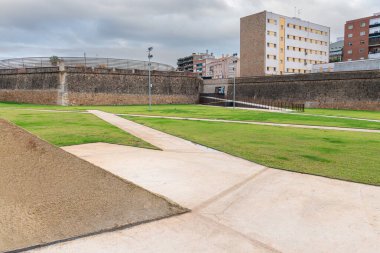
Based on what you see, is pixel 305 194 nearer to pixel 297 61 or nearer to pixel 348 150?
pixel 348 150

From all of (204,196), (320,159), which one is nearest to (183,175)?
(204,196)

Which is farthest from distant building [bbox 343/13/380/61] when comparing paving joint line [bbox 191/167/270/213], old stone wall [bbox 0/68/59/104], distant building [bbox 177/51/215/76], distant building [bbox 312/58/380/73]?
paving joint line [bbox 191/167/270/213]

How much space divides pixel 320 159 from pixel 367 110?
30564mm

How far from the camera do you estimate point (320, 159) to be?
8.44 m

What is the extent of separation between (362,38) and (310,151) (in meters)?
75.3

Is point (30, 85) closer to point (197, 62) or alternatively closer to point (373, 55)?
point (373, 55)

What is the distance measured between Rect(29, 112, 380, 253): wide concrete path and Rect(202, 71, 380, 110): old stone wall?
32596 mm

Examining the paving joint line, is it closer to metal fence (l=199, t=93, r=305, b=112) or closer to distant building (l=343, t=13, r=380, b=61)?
metal fence (l=199, t=93, r=305, b=112)

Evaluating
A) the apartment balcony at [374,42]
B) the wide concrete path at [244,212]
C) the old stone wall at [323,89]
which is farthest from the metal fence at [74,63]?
the apartment balcony at [374,42]

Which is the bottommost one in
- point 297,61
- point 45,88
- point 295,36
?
point 45,88

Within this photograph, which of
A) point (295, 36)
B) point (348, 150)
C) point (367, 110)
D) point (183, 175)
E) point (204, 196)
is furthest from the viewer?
point (295, 36)

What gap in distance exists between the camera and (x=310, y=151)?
9.62 metres

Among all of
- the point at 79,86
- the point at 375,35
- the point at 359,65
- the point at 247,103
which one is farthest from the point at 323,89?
the point at 375,35

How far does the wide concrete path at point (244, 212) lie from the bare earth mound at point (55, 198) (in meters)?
0.28
